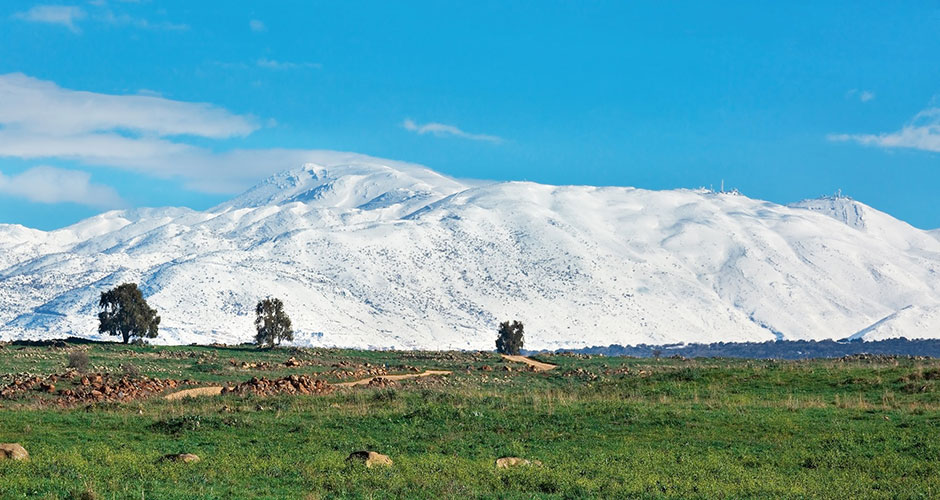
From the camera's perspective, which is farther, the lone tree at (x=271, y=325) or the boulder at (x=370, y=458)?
the lone tree at (x=271, y=325)

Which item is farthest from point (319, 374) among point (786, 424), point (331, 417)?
point (786, 424)

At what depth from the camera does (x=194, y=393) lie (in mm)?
46219

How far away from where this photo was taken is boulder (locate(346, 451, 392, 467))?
26266 millimetres

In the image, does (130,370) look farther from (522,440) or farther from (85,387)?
(522,440)

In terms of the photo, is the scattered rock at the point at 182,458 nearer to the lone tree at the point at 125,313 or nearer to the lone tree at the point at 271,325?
the lone tree at the point at 125,313

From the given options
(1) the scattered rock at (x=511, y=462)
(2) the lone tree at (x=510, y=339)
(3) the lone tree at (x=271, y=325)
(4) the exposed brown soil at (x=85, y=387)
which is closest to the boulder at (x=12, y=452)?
(1) the scattered rock at (x=511, y=462)

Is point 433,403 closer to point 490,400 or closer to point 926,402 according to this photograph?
point 490,400

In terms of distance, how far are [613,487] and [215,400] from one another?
2236 centimetres

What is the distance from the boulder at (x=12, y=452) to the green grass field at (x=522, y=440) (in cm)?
60

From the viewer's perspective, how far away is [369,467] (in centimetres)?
2583

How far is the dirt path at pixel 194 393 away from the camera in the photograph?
Answer: 1719 inches

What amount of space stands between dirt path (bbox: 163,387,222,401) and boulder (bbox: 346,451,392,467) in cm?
1789

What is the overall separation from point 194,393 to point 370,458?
72.4 feet

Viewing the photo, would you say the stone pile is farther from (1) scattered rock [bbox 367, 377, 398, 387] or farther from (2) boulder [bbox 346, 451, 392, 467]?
(2) boulder [bbox 346, 451, 392, 467]
